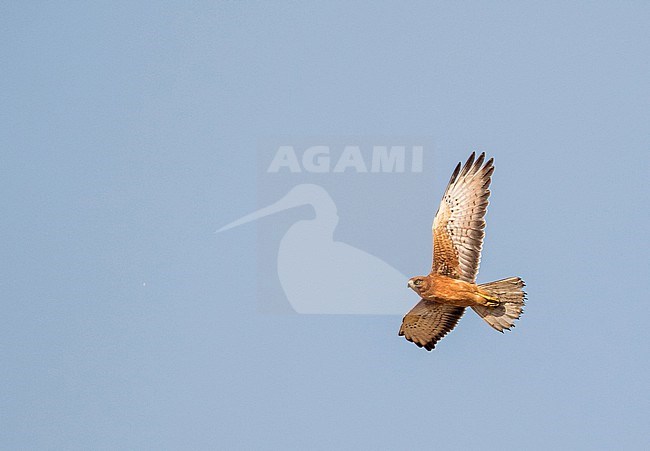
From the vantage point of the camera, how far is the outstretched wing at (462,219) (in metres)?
16.3

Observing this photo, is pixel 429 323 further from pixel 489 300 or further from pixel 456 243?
pixel 489 300

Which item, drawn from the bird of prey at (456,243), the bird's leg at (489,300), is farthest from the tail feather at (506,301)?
the bird of prey at (456,243)

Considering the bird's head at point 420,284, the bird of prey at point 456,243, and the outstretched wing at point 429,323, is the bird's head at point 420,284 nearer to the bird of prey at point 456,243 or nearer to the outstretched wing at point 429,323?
the bird of prey at point 456,243

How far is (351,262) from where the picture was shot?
20891 millimetres

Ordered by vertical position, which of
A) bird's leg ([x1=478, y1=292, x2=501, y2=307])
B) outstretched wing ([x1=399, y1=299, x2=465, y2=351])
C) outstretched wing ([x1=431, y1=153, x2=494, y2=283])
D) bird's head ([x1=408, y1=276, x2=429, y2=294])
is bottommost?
outstretched wing ([x1=399, y1=299, x2=465, y2=351])

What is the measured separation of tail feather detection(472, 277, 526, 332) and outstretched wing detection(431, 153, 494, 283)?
1.97ft

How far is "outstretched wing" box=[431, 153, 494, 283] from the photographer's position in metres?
16.3

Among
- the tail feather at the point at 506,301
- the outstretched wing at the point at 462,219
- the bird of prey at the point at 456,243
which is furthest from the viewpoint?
the outstretched wing at the point at 462,219

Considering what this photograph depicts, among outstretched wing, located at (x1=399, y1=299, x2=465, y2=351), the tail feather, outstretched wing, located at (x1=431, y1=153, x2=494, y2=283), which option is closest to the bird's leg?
the tail feather

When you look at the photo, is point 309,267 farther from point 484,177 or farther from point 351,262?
point 484,177

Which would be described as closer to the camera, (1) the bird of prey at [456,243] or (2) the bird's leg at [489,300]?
(2) the bird's leg at [489,300]

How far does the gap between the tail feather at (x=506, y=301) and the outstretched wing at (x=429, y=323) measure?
81cm

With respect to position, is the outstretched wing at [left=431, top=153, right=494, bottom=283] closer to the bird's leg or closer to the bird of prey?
the bird of prey

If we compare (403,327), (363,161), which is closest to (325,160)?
(363,161)
